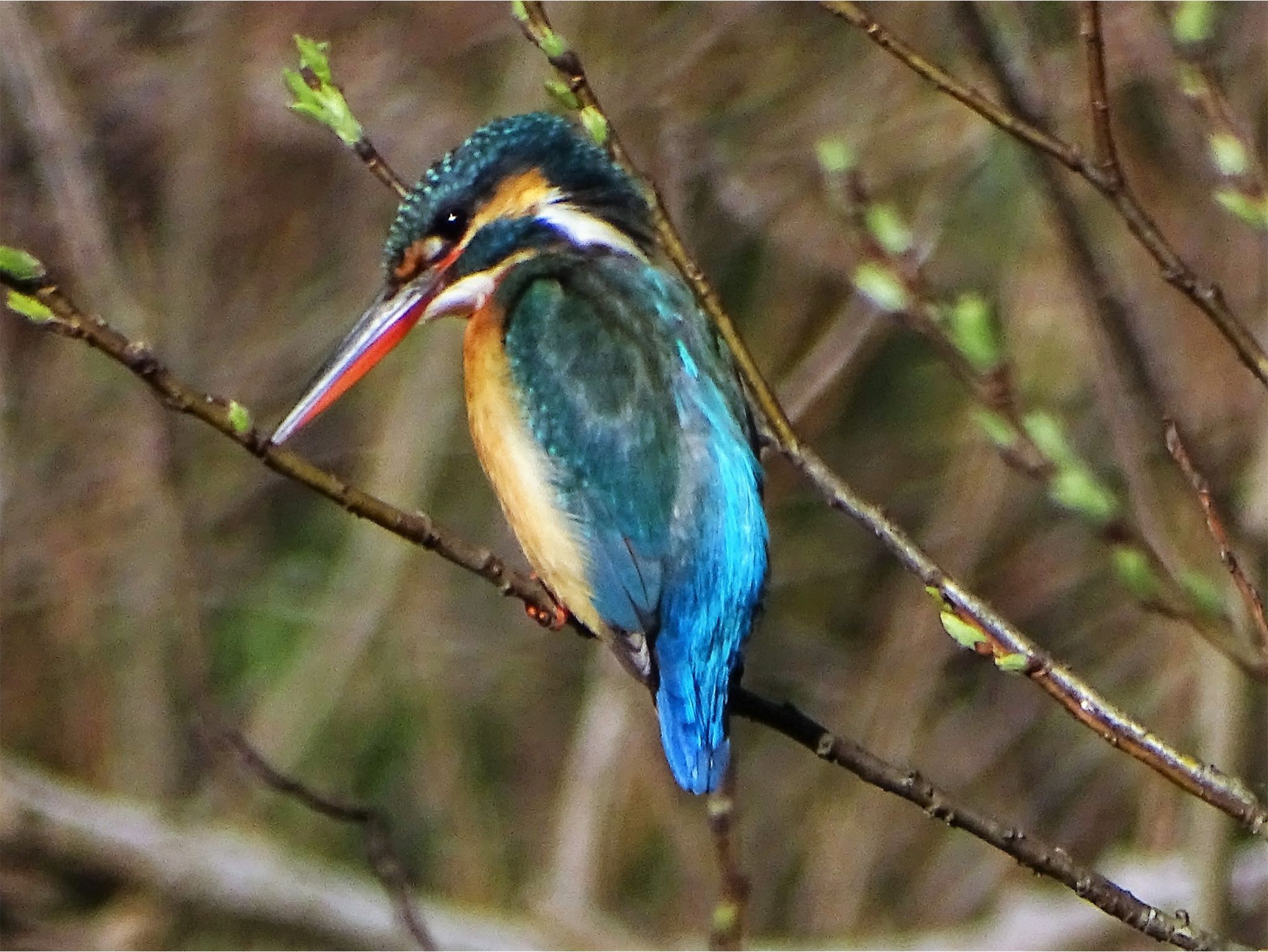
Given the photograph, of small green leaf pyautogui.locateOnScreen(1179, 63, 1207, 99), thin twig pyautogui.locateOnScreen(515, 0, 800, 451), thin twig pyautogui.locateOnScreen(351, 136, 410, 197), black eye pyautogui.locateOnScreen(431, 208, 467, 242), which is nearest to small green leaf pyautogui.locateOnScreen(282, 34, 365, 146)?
thin twig pyautogui.locateOnScreen(351, 136, 410, 197)

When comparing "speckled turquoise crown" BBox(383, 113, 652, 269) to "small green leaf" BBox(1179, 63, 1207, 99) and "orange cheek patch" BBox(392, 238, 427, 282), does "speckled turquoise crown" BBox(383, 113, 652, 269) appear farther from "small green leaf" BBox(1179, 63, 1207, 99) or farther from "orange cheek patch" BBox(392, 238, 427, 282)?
"small green leaf" BBox(1179, 63, 1207, 99)

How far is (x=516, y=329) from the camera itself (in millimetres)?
1866

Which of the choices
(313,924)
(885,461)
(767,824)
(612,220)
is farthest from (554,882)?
(612,220)

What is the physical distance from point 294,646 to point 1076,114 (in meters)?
2.22

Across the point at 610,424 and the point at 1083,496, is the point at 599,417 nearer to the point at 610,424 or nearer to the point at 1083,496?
the point at 610,424

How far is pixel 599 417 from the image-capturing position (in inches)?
70.9

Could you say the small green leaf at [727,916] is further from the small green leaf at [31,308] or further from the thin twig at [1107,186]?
the small green leaf at [31,308]

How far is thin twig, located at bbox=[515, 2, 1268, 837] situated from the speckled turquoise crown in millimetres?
389

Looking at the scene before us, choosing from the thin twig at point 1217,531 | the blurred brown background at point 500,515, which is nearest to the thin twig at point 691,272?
the thin twig at point 1217,531

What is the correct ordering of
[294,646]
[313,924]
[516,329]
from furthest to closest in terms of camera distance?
1. [294,646]
2. [313,924]
3. [516,329]

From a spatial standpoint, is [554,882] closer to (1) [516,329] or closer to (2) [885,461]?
(2) [885,461]

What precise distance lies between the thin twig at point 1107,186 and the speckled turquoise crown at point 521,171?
62cm

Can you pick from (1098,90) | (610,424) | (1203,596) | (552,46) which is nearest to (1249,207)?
(1098,90)

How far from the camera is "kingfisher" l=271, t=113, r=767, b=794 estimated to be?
5.74 ft
